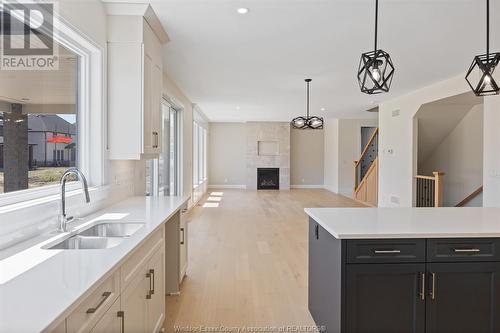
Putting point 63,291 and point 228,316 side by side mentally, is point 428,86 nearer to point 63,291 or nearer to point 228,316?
point 228,316

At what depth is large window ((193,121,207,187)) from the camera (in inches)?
399

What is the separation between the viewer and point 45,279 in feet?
4.17

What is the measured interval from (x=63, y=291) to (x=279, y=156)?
12.0 m

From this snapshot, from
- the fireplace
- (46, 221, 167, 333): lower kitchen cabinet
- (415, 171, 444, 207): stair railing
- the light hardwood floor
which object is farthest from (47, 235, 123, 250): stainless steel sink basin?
the fireplace

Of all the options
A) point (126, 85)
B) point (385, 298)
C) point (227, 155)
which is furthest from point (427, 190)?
point (227, 155)

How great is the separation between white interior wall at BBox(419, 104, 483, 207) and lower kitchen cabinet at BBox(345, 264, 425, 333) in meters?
6.29

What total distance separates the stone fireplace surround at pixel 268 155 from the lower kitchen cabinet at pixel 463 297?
10.9 metres

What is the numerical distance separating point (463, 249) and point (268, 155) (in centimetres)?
1113

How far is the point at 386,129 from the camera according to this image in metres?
7.96

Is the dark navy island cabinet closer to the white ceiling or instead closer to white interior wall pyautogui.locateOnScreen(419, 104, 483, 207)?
the white ceiling

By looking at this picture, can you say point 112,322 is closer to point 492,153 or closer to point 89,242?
point 89,242

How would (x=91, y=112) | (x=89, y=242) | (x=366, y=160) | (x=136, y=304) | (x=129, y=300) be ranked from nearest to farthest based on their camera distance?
(x=129, y=300) → (x=136, y=304) → (x=89, y=242) → (x=91, y=112) → (x=366, y=160)

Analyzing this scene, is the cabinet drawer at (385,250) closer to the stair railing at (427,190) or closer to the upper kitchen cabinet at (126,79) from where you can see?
the upper kitchen cabinet at (126,79)

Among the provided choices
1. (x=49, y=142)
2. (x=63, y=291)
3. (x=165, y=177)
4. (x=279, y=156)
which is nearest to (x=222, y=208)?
(x=165, y=177)
